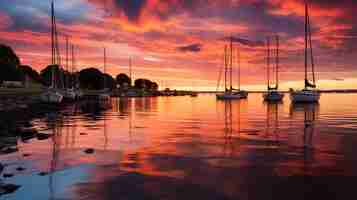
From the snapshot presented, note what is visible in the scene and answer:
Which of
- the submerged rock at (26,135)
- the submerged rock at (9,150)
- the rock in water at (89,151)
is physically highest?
the submerged rock at (26,135)

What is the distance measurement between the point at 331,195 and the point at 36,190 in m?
9.76

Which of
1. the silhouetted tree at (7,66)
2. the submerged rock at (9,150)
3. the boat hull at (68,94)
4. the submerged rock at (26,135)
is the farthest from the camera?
the silhouetted tree at (7,66)

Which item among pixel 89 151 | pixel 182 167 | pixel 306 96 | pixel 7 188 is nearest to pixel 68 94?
pixel 306 96

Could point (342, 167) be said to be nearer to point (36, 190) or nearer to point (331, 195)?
point (331, 195)

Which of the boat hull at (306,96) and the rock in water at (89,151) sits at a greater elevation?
the boat hull at (306,96)

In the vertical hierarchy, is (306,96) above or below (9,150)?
above

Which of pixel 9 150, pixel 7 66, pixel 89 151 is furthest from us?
pixel 7 66

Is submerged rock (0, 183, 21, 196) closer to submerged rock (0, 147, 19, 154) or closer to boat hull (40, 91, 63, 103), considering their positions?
submerged rock (0, 147, 19, 154)

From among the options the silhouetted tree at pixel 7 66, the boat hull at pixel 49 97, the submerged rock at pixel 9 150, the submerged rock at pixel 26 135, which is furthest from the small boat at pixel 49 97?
the submerged rock at pixel 9 150

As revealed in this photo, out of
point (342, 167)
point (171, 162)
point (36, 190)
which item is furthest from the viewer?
point (171, 162)

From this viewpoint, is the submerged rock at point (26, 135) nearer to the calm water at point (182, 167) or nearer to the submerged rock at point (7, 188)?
the calm water at point (182, 167)

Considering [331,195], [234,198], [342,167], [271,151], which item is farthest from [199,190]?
[271,151]

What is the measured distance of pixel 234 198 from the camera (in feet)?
35.2

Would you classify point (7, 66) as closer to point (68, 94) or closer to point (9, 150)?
point (68, 94)
